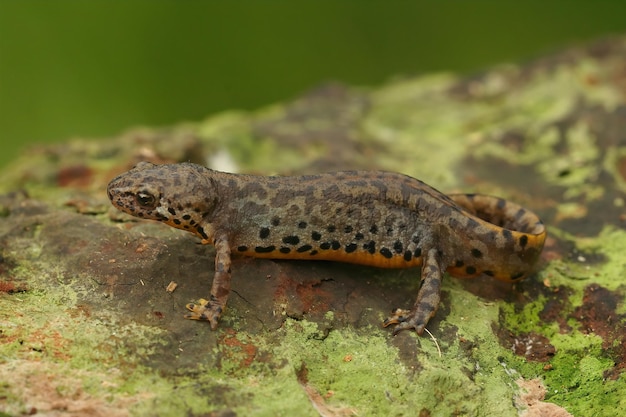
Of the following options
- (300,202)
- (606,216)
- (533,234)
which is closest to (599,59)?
(606,216)

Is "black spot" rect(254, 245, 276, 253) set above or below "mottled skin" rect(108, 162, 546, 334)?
below

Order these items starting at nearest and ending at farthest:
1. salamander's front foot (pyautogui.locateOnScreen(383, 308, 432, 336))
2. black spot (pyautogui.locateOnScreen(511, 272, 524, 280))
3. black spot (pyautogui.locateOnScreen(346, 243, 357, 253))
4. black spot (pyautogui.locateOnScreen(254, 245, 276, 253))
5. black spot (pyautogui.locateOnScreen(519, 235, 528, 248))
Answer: salamander's front foot (pyautogui.locateOnScreen(383, 308, 432, 336)) < black spot (pyautogui.locateOnScreen(254, 245, 276, 253)) < black spot (pyautogui.locateOnScreen(346, 243, 357, 253)) < black spot (pyautogui.locateOnScreen(519, 235, 528, 248)) < black spot (pyautogui.locateOnScreen(511, 272, 524, 280))

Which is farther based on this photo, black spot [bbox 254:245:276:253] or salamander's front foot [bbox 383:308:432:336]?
black spot [bbox 254:245:276:253]

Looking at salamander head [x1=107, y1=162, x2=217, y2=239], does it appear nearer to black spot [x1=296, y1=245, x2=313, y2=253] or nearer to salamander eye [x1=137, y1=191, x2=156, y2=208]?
salamander eye [x1=137, y1=191, x2=156, y2=208]

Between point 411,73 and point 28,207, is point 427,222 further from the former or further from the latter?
point 411,73

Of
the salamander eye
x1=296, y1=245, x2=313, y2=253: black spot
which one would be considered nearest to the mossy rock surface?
A: x1=296, y1=245, x2=313, y2=253: black spot

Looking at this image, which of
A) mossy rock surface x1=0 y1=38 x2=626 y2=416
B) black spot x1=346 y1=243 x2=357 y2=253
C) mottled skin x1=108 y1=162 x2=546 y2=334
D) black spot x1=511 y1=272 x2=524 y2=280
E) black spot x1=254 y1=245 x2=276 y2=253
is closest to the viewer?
mossy rock surface x1=0 y1=38 x2=626 y2=416

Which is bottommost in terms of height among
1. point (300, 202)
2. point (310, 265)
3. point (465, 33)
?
point (310, 265)

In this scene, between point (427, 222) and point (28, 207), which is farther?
point (28, 207)

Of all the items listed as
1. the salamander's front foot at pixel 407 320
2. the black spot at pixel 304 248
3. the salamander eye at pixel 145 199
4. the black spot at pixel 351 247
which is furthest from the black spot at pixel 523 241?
the salamander eye at pixel 145 199
